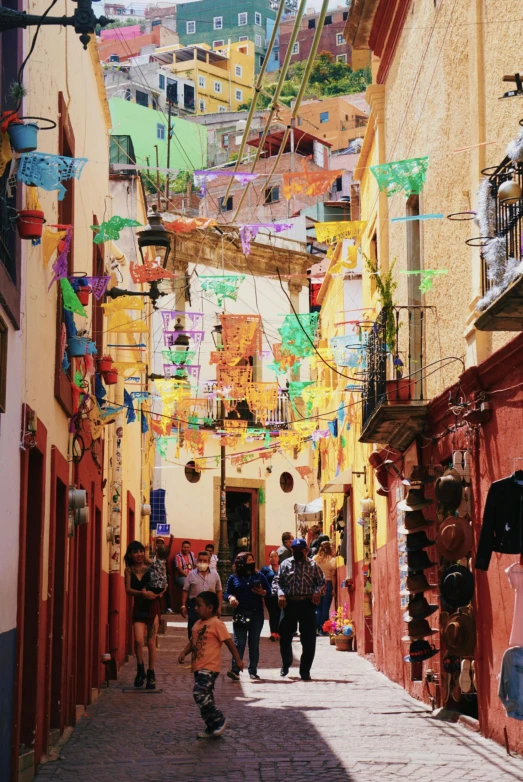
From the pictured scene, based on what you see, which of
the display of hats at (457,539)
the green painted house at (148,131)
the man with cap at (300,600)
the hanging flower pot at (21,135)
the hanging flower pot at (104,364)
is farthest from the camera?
the green painted house at (148,131)

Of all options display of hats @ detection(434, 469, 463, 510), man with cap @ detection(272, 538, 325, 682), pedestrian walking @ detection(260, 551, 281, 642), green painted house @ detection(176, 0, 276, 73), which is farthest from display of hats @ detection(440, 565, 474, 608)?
green painted house @ detection(176, 0, 276, 73)

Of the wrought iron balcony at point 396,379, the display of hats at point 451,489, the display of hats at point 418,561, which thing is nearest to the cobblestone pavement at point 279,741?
the display of hats at point 418,561

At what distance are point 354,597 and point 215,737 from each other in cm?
1226

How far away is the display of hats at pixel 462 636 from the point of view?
10.9m

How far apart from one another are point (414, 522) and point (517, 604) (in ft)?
15.3

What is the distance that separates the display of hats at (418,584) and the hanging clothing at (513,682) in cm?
475

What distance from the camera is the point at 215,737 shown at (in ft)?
34.6

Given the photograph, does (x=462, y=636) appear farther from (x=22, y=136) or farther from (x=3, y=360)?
(x=22, y=136)

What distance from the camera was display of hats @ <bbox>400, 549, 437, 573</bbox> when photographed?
13102 mm

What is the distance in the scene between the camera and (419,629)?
43.1 feet

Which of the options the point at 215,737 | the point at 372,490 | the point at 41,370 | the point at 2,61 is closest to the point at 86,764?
the point at 215,737

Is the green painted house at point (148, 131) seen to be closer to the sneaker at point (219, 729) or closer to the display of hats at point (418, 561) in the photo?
the display of hats at point (418, 561)

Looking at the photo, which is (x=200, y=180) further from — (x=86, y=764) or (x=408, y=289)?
(x=86, y=764)

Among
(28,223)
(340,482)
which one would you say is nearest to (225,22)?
(340,482)
